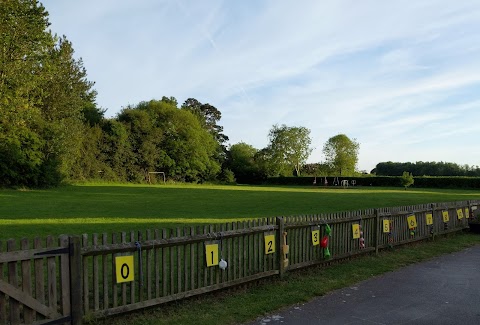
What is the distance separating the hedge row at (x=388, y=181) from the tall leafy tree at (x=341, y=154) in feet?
19.2

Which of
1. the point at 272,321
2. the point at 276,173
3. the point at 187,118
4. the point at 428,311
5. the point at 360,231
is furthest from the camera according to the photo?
the point at 276,173

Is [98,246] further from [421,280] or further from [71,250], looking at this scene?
[421,280]

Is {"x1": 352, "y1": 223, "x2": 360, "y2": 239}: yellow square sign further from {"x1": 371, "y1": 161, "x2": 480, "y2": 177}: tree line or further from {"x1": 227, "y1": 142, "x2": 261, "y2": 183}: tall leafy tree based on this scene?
{"x1": 371, "y1": 161, "x2": 480, "y2": 177}: tree line

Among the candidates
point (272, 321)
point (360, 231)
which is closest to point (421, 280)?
point (360, 231)

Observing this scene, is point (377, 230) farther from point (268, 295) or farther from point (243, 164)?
point (243, 164)

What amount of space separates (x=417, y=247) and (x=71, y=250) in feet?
32.2

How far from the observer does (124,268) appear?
17.3 ft

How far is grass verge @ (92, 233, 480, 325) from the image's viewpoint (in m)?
5.41

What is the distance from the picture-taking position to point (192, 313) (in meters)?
5.64

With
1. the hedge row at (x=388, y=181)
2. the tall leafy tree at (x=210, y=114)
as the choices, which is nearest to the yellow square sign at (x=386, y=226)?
the hedge row at (x=388, y=181)

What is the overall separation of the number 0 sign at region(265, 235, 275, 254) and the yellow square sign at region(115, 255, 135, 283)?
8.86 ft

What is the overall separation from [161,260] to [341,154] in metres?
82.0

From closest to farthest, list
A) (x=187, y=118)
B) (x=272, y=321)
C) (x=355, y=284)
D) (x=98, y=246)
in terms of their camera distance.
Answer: (x=98, y=246)
(x=272, y=321)
(x=355, y=284)
(x=187, y=118)

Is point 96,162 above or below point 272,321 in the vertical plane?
above
